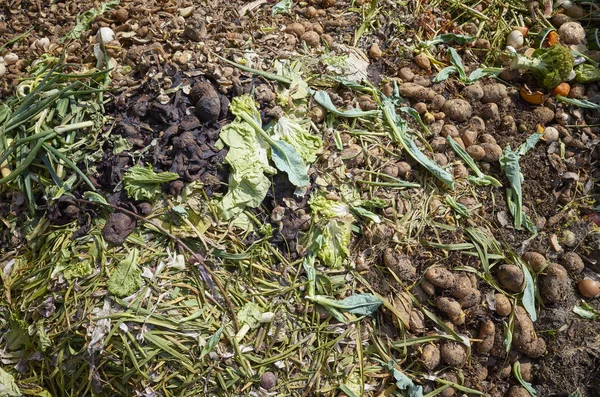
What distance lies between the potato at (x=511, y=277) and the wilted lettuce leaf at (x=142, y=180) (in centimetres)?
148

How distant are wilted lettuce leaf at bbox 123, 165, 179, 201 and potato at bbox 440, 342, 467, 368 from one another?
4.34 ft

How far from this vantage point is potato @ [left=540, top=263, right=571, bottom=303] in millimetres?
2369

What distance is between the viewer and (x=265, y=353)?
206 centimetres

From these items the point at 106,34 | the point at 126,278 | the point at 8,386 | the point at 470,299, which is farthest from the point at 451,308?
the point at 106,34

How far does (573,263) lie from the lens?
2459mm

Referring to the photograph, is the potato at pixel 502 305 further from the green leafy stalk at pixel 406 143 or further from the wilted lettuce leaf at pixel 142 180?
the wilted lettuce leaf at pixel 142 180

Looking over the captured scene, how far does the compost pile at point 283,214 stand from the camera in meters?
2.06

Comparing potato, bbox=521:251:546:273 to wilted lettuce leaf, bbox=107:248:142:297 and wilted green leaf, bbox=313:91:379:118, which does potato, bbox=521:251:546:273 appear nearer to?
wilted green leaf, bbox=313:91:379:118

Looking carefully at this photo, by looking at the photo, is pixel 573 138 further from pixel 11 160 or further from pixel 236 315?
pixel 11 160

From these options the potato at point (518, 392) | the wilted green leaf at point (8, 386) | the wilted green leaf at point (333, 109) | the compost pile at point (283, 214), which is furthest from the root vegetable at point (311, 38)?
the wilted green leaf at point (8, 386)

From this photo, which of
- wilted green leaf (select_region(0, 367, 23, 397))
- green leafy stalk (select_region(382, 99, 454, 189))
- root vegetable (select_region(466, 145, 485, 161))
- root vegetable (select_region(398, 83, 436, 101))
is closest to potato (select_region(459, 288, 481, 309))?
green leafy stalk (select_region(382, 99, 454, 189))

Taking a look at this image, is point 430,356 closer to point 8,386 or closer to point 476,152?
point 476,152

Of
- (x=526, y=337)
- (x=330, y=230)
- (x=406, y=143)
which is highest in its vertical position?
(x=406, y=143)

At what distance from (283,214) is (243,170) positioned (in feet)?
0.81
